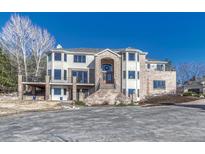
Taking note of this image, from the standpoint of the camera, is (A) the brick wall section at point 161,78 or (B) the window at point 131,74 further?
(A) the brick wall section at point 161,78

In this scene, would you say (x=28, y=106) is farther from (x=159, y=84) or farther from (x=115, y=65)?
(x=159, y=84)

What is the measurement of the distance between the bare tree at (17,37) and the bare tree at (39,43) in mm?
876

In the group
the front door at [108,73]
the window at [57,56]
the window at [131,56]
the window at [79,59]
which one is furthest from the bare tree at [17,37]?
the window at [131,56]

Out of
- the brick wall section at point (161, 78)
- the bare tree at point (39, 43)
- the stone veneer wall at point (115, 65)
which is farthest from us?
the bare tree at point (39, 43)

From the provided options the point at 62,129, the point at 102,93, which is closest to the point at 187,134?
the point at 62,129

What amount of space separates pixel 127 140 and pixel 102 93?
2405cm

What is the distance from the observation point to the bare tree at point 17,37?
145ft

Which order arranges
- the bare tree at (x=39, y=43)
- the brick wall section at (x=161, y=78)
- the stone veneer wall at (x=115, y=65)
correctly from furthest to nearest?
the bare tree at (x=39, y=43) → the brick wall section at (x=161, y=78) → the stone veneer wall at (x=115, y=65)

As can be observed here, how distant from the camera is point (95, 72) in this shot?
133ft

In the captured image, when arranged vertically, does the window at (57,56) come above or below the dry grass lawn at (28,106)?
above

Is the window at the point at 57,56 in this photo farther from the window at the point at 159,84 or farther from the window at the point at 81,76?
the window at the point at 159,84

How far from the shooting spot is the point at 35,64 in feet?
157

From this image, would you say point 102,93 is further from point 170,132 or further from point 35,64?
point 170,132

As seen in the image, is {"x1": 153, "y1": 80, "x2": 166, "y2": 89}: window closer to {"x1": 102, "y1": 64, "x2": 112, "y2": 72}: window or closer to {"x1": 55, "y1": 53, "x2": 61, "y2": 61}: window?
{"x1": 102, "y1": 64, "x2": 112, "y2": 72}: window
